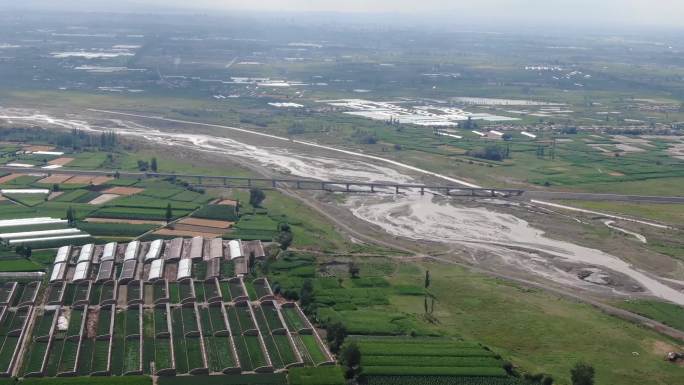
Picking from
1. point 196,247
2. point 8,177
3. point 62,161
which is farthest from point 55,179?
point 196,247

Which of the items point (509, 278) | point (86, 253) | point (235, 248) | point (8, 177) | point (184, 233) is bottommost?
point (509, 278)

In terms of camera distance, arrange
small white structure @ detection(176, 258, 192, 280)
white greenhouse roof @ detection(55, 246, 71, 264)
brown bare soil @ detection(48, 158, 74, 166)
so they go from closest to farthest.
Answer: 1. small white structure @ detection(176, 258, 192, 280)
2. white greenhouse roof @ detection(55, 246, 71, 264)
3. brown bare soil @ detection(48, 158, 74, 166)

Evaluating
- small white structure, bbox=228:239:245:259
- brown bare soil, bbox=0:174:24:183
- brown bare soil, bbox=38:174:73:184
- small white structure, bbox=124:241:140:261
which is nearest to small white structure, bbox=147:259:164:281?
small white structure, bbox=124:241:140:261

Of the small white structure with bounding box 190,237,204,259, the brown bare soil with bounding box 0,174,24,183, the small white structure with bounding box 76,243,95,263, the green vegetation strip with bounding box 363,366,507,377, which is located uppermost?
the small white structure with bounding box 76,243,95,263

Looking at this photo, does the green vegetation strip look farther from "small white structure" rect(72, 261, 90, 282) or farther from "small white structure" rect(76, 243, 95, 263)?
"small white structure" rect(76, 243, 95, 263)

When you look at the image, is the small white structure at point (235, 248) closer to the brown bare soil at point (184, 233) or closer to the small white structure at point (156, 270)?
the brown bare soil at point (184, 233)

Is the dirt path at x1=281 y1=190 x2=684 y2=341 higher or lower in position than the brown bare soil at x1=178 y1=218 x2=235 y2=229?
lower

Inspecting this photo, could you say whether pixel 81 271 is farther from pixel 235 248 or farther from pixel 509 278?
pixel 509 278

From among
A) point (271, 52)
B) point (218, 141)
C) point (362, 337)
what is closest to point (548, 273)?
point (362, 337)

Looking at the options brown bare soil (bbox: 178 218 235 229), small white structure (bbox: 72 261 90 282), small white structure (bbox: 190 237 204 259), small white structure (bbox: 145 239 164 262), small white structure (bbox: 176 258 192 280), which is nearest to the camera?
small white structure (bbox: 72 261 90 282)
